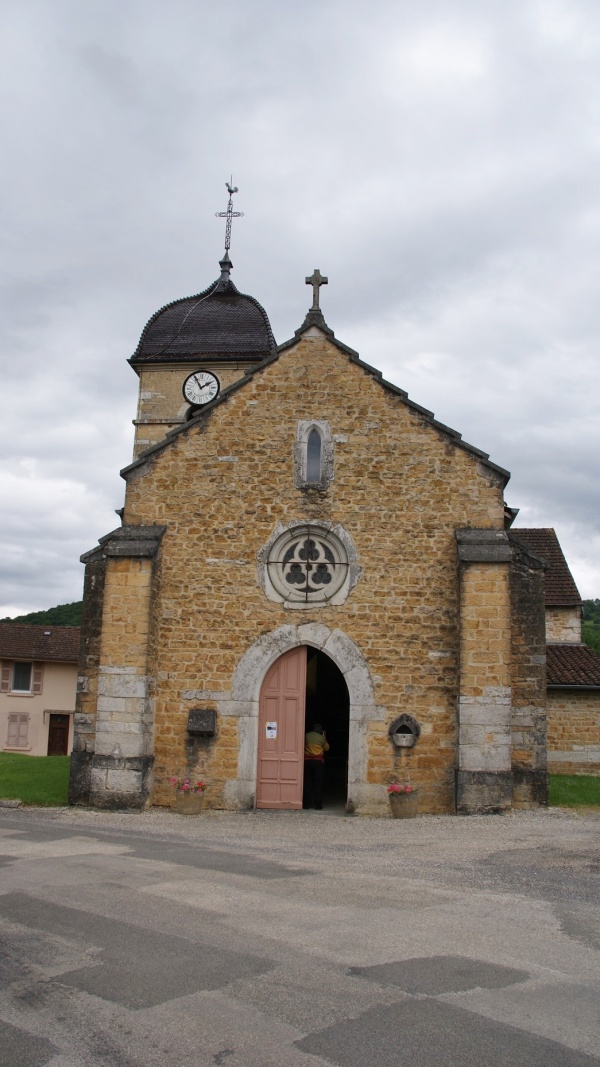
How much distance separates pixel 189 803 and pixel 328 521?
14.8ft

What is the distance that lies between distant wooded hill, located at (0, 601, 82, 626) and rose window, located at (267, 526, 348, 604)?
1543 inches

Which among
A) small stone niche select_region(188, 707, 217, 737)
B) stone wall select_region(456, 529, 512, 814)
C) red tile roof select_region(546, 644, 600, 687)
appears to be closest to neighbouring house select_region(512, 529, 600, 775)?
red tile roof select_region(546, 644, 600, 687)

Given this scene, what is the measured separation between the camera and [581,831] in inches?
429

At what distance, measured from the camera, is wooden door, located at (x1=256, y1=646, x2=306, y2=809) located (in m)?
13.3

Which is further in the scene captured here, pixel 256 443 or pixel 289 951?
pixel 256 443

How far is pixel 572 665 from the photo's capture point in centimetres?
2114

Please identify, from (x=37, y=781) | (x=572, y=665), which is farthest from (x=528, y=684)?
(x=572, y=665)

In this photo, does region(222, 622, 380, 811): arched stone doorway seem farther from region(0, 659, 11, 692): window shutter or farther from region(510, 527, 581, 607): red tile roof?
region(0, 659, 11, 692): window shutter

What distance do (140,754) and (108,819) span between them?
1.11 metres

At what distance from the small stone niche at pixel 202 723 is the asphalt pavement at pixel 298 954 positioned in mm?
3191

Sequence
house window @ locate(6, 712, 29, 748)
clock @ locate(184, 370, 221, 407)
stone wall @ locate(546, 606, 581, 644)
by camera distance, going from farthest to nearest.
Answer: house window @ locate(6, 712, 29, 748), stone wall @ locate(546, 606, 581, 644), clock @ locate(184, 370, 221, 407)

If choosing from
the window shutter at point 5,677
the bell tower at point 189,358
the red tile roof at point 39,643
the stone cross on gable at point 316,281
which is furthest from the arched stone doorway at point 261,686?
the window shutter at point 5,677

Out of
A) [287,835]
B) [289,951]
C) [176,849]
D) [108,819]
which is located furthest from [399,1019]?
[108,819]

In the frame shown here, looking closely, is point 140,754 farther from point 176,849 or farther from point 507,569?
point 507,569
